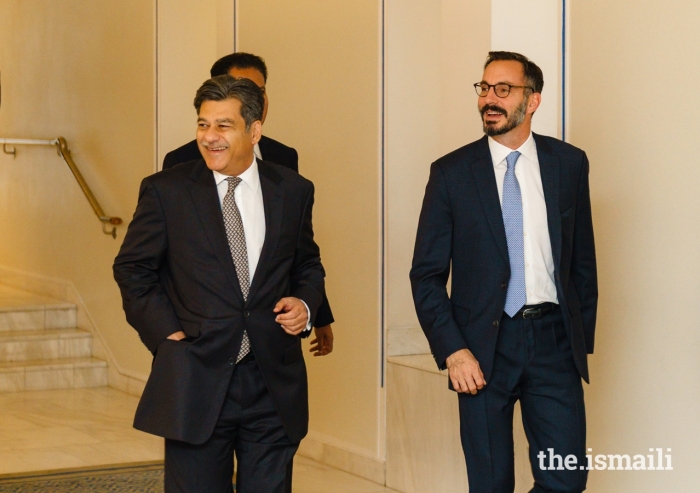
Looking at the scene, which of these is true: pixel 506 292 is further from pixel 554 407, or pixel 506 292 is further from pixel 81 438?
pixel 81 438

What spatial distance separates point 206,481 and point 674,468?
182cm

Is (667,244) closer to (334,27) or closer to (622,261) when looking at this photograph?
(622,261)

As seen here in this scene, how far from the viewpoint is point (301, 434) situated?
302 cm

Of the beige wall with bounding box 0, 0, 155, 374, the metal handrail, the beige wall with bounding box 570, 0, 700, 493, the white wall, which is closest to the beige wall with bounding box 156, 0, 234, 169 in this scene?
the beige wall with bounding box 0, 0, 155, 374

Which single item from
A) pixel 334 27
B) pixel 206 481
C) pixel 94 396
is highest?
pixel 334 27

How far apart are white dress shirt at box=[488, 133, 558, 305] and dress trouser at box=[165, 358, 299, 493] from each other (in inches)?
35.2

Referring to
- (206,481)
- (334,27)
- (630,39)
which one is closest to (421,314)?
(206,481)

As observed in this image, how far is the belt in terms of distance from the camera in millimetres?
3205

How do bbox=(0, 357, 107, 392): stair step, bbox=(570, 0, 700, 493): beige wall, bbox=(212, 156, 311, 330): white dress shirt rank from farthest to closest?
bbox=(0, 357, 107, 392): stair step, bbox=(570, 0, 700, 493): beige wall, bbox=(212, 156, 311, 330): white dress shirt

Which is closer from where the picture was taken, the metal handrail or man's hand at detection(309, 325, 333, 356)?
man's hand at detection(309, 325, 333, 356)

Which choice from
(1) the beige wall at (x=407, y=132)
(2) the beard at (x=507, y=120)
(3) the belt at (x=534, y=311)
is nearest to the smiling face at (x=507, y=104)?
(2) the beard at (x=507, y=120)

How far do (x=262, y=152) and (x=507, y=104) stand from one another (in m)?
1.11

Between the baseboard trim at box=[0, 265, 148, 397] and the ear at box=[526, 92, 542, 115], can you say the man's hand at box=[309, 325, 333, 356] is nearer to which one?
the ear at box=[526, 92, 542, 115]

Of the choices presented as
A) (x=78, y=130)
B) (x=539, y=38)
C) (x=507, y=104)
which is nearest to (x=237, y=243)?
(x=507, y=104)
